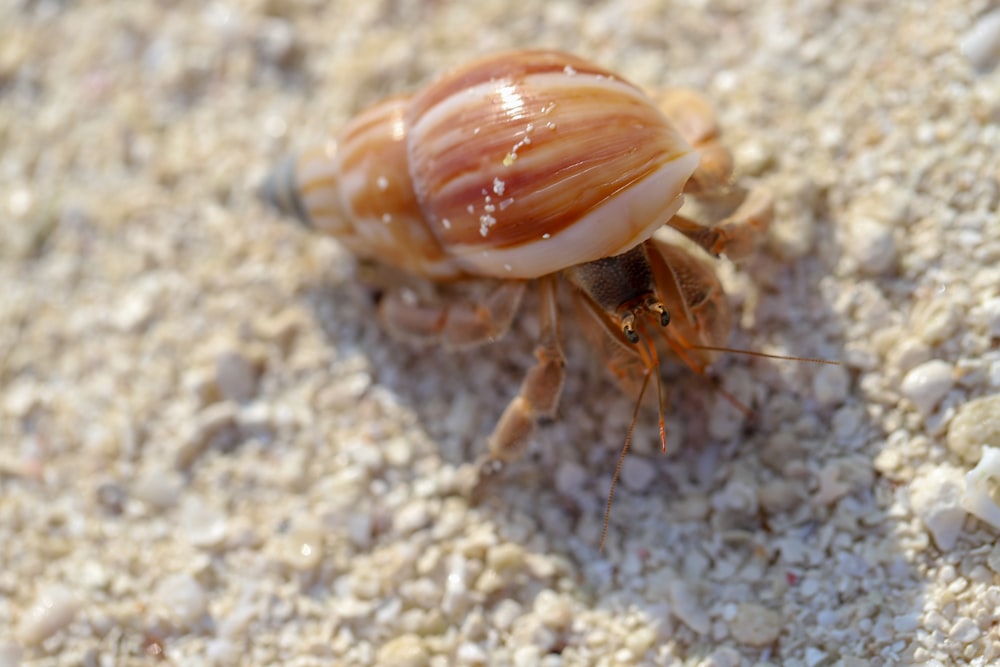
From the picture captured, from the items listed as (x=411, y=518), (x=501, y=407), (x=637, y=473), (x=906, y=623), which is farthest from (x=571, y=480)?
(x=906, y=623)

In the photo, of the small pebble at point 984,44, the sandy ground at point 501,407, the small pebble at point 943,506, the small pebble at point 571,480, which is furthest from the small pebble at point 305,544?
the small pebble at point 984,44

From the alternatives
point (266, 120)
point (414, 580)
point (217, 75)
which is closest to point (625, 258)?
point (414, 580)

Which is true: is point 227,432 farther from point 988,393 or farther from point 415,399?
point 988,393

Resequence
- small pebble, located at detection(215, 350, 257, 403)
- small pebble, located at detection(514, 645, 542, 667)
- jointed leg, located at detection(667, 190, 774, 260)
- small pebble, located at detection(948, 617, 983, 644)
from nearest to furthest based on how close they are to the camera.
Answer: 1. small pebble, located at detection(948, 617, 983, 644)
2. small pebble, located at detection(514, 645, 542, 667)
3. jointed leg, located at detection(667, 190, 774, 260)
4. small pebble, located at detection(215, 350, 257, 403)

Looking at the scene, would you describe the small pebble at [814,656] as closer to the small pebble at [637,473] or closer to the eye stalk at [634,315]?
the small pebble at [637,473]

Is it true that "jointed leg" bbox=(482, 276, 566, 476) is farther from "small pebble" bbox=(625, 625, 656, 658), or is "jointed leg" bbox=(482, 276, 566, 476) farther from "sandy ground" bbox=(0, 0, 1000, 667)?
"small pebble" bbox=(625, 625, 656, 658)

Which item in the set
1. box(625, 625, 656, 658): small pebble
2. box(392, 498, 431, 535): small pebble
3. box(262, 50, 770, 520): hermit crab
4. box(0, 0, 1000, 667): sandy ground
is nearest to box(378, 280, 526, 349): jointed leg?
box(262, 50, 770, 520): hermit crab

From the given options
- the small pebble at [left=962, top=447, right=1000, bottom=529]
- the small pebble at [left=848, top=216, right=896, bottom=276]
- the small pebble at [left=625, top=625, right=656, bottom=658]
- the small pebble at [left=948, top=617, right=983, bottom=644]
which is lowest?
the small pebble at [left=625, top=625, right=656, bottom=658]
